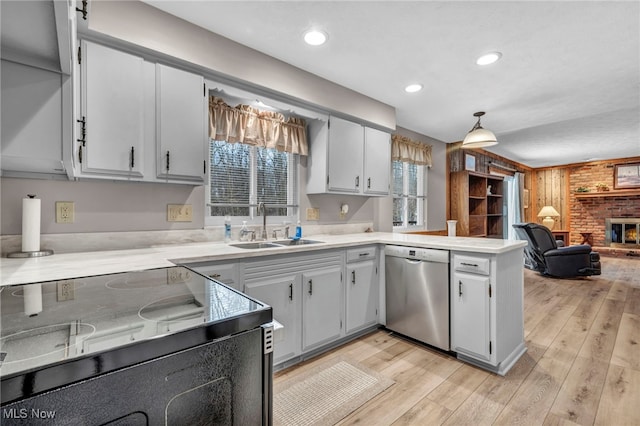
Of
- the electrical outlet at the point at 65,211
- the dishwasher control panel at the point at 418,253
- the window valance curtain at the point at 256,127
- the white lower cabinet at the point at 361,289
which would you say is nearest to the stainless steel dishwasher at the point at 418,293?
the dishwasher control panel at the point at 418,253

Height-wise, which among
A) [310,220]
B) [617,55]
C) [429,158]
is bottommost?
[310,220]

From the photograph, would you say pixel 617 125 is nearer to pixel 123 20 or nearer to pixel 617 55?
pixel 617 55

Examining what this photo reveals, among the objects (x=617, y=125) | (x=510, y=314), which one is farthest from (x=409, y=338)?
A: (x=617, y=125)

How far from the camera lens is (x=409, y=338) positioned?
267 centimetres

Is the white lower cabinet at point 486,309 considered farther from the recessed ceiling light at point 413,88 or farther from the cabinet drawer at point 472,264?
the recessed ceiling light at point 413,88

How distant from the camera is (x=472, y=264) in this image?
2.21 m

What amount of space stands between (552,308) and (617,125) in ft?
10.5

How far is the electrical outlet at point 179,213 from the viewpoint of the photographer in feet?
7.35

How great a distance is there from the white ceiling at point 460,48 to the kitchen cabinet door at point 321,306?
182 centimetres

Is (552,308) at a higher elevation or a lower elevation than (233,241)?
lower

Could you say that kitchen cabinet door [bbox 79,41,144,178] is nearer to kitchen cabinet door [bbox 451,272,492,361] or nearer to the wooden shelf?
kitchen cabinet door [bbox 451,272,492,361]

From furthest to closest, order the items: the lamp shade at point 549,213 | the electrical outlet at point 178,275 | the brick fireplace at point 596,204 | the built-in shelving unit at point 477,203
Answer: the lamp shade at point 549,213
the brick fireplace at point 596,204
the built-in shelving unit at point 477,203
the electrical outlet at point 178,275

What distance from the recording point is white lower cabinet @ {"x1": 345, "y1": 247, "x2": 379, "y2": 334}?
2.60 meters

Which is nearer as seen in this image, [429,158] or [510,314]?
[510,314]
